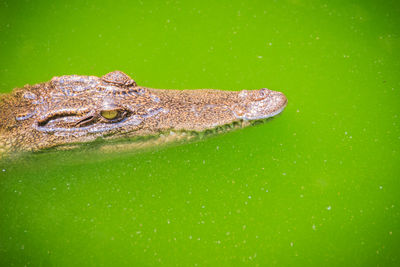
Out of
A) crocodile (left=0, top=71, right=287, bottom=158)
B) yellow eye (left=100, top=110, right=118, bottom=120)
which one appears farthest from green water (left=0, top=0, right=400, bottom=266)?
yellow eye (left=100, top=110, right=118, bottom=120)

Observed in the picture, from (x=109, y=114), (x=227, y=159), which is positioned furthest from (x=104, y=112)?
(x=227, y=159)

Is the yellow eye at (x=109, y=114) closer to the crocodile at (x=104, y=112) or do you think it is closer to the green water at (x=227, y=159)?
the crocodile at (x=104, y=112)

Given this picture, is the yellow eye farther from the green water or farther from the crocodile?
the green water

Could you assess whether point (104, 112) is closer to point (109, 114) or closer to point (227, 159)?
point (109, 114)

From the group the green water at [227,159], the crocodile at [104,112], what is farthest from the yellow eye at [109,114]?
the green water at [227,159]

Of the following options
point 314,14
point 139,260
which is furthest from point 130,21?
point 139,260

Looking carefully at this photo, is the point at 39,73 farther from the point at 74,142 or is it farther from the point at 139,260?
the point at 139,260
